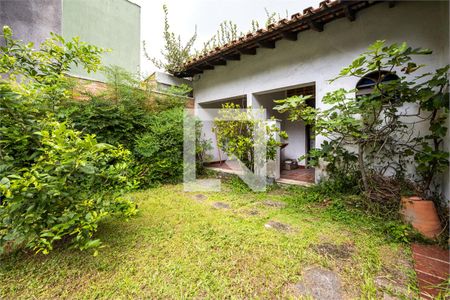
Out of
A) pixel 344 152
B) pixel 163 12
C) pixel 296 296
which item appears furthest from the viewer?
pixel 163 12

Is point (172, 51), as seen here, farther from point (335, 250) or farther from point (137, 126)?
point (335, 250)

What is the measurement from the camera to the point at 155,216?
12.6 ft

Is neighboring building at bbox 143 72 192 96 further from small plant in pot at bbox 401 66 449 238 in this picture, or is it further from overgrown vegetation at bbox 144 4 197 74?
small plant in pot at bbox 401 66 449 238

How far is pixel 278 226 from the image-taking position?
11.3ft

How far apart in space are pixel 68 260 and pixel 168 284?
1482 millimetres

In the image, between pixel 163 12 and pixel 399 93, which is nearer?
pixel 399 93

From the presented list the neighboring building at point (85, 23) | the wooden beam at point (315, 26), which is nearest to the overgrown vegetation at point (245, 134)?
the wooden beam at point (315, 26)

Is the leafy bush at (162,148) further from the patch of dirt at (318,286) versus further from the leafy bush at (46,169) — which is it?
the patch of dirt at (318,286)

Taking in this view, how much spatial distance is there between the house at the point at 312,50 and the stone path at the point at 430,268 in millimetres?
1411

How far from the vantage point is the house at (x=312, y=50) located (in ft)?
12.6

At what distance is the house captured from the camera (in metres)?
3.84

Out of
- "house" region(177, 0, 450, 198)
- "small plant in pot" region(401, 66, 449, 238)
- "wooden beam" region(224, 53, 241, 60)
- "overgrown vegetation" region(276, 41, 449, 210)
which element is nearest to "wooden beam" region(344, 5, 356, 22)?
"house" region(177, 0, 450, 198)

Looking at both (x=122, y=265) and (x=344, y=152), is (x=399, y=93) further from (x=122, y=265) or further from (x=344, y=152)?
(x=122, y=265)

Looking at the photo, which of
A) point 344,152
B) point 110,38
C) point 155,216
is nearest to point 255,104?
point 344,152
